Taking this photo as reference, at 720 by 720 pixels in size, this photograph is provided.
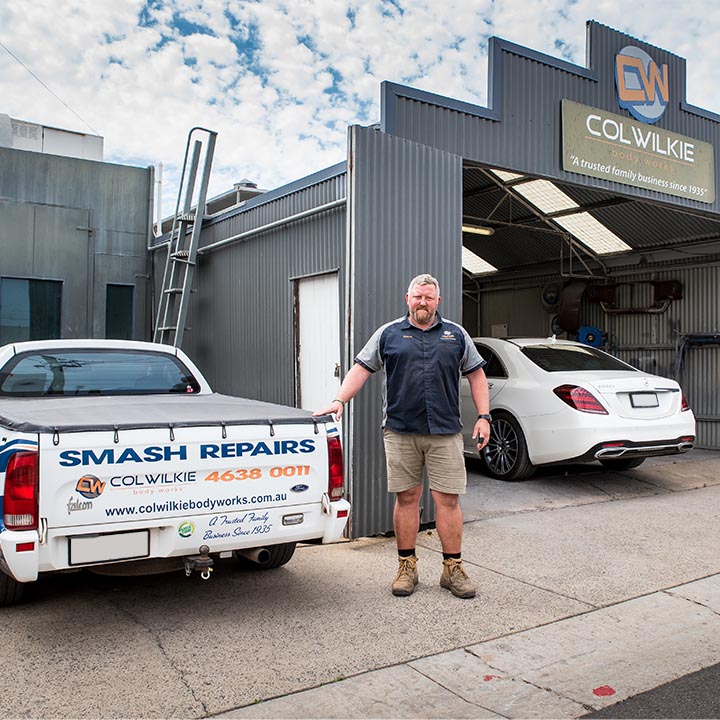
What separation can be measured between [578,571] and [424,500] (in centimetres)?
148

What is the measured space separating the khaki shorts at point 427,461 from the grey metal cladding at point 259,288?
2218 millimetres

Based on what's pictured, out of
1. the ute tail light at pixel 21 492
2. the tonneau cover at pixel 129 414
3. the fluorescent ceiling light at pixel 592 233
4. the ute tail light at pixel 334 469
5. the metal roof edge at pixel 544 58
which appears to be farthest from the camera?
the fluorescent ceiling light at pixel 592 233

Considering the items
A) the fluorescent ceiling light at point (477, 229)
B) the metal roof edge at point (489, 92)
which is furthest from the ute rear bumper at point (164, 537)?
the fluorescent ceiling light at point (477, 229)

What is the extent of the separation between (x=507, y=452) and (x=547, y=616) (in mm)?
3933

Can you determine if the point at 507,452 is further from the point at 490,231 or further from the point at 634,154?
the point at 490,231

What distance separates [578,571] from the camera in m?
5.29

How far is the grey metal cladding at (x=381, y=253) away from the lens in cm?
601

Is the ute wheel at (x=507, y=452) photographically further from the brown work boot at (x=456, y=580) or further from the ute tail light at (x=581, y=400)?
the brown work boot at (x=456, y=580)

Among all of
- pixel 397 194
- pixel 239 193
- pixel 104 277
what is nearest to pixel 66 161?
pixel 104 277

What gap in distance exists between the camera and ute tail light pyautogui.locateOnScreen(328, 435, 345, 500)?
4.43 metres

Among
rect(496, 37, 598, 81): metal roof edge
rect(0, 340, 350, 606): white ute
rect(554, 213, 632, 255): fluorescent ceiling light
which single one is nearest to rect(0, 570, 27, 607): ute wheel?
rect(0, 340, 350, 606): white ute

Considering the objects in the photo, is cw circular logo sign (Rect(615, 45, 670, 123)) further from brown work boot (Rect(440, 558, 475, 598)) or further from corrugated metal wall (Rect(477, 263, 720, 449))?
brown work boot (Rect(440, 558, 475, 598))

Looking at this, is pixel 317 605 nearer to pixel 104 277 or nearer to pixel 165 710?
pixel 165 710

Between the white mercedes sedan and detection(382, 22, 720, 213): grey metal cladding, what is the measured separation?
1981mm
